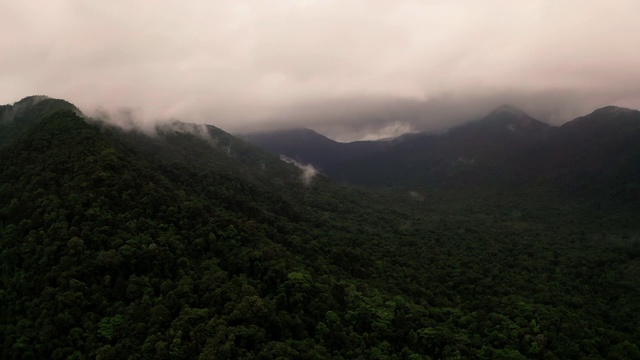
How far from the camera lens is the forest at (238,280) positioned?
3912cm

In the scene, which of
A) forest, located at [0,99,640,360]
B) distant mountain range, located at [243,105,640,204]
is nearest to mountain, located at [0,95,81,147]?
forest, located at [0,99,640,360]

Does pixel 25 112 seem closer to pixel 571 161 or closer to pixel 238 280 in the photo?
pixel 238 280

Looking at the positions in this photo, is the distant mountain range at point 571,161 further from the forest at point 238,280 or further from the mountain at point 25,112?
the mountain at point 25,112

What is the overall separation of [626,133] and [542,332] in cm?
13372

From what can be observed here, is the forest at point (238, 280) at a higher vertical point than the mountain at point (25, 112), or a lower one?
lower

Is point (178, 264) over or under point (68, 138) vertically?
under

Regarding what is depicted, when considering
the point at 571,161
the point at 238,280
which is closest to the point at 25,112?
the point at 238,280

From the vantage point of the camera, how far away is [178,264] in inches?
1838

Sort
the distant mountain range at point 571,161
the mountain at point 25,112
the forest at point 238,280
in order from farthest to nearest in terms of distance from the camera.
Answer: the distant mountain range at point 571,161, the mountain at point 25,112, the forest at point 238,280

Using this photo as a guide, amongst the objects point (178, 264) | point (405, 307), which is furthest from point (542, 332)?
point (178, 264)

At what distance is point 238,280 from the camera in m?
46.1

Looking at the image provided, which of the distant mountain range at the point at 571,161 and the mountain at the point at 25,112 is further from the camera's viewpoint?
the distant mountain range at the point at 571,161

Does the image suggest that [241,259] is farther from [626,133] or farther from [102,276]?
[626,133]

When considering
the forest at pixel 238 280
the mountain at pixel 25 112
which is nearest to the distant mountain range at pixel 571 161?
the forest at pixel 238 280
